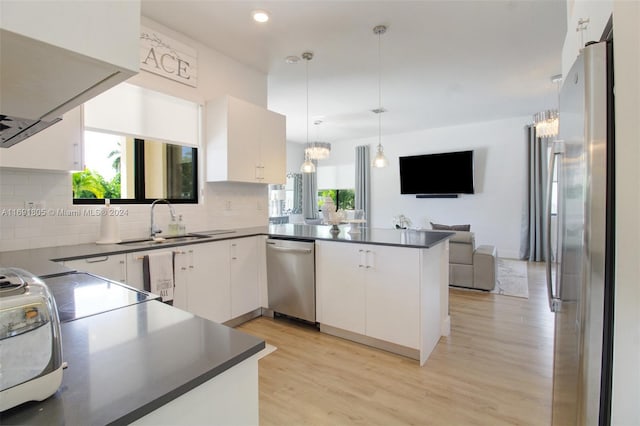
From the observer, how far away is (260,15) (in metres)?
2.81

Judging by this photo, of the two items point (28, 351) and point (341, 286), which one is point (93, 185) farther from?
point (28, 351)

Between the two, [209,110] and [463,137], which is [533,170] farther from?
[209,110]

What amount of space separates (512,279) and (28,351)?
18.6 feet

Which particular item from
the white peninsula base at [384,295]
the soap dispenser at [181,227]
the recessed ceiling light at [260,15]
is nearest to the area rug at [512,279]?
the white peninsula base at [384,295]

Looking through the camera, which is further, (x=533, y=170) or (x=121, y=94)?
(x=533, y=170)

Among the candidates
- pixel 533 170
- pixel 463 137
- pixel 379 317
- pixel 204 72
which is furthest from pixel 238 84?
pixel 533 170

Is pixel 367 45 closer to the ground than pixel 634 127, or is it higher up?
higher up

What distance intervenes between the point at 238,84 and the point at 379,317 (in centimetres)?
314

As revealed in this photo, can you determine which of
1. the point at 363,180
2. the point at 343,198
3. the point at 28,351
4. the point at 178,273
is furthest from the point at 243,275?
the point at 343,198

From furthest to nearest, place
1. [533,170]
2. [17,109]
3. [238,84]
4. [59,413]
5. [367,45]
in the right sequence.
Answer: [533,170] < [238,84] < [367,45] < [17,109] < [59,413]

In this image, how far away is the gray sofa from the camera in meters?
4.23

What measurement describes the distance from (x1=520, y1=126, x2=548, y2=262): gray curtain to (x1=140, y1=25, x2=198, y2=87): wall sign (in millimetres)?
6364

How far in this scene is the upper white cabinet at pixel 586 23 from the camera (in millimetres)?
1104

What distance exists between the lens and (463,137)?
705 centimetres
